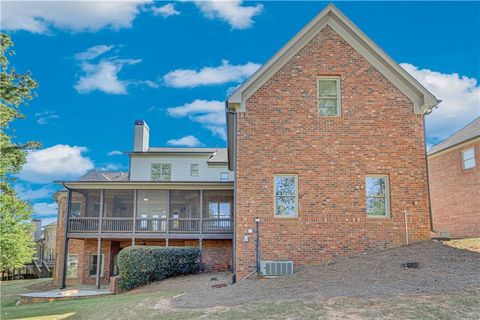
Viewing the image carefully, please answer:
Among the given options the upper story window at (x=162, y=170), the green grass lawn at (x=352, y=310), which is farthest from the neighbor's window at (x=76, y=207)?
the green grass lawn at (x=352, y=310)

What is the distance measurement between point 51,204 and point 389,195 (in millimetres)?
24563

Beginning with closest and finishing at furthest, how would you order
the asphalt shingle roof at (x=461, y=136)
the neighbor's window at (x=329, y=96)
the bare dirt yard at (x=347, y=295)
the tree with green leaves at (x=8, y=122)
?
the bare dirt yard at (x=347, y=295) → the neighbor's window at (x=329, y=96) → the tree with green leaves at (x=8, y=122) → the asphalt shingle roof at (x=461, y=136)

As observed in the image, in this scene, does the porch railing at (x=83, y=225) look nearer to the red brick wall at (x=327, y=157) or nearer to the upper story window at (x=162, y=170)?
the upper story window at (x=162, y=170)

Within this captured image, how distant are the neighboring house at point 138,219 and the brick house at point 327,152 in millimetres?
8950

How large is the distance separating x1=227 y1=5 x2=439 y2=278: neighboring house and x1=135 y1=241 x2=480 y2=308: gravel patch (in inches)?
36.5

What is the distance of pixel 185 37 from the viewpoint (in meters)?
22.4

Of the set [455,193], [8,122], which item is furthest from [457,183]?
[8,122]

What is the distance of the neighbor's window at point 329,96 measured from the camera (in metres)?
14.2

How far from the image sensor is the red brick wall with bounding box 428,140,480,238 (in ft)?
66.6

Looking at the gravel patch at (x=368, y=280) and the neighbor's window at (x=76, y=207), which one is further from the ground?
the neighbor's window at (x=76, y=207)

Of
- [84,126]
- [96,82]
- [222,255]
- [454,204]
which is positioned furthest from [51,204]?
[454,204]

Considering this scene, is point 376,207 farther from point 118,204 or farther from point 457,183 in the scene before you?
point 118,204

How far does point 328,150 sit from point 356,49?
371 centimetres

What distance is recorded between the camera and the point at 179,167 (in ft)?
101
